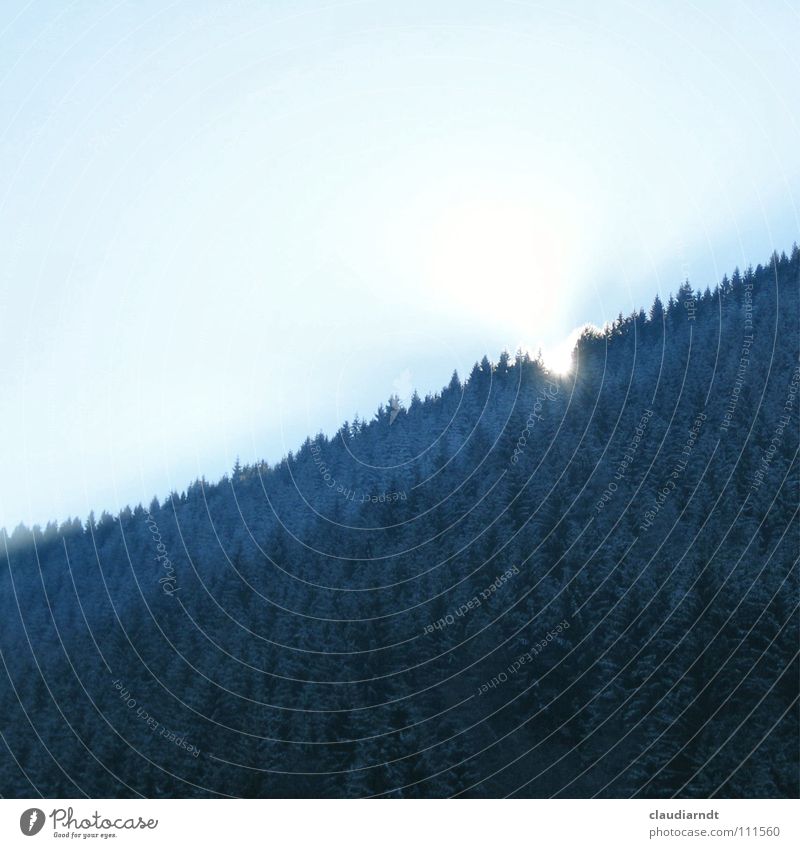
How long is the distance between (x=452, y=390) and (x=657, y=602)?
56.1m

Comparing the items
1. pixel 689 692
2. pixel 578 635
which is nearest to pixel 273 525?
pixel 578 635

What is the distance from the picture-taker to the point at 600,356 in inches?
3836

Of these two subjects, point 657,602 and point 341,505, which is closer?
point 657,602

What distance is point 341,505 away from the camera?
3248 inches

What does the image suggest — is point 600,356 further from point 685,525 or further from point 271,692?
point 271,692

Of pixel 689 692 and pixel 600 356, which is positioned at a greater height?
pixel 600 356

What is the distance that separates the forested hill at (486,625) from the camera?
4700 centimetres

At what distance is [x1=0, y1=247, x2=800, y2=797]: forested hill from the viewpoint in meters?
47.0

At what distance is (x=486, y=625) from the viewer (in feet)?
194

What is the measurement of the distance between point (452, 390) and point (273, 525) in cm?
3448
